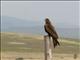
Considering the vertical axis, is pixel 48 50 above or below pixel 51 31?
below

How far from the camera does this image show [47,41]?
29.2ft

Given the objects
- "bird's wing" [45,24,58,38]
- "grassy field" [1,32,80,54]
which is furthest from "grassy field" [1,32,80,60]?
"bird's wing" [45,24,58,38]

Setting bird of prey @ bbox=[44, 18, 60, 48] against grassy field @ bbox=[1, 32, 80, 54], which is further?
grassy field @ bbox=[1, 32, 80, 54]

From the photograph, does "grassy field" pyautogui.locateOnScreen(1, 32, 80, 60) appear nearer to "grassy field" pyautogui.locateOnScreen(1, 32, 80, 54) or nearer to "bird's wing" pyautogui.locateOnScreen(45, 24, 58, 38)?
"grassy field" pyautogui.locateOnScreen(1, 32, 80, 54)

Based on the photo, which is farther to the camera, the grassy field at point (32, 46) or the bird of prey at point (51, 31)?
the grassy field at point (32, 46)

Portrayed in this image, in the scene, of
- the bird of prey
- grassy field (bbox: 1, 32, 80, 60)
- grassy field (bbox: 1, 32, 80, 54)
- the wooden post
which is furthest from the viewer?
grassy field (bbox: 1, 32, 80, 54)

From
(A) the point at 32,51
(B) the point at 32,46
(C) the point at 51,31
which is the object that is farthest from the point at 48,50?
(B) the point at 32,46

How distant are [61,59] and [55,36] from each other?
1449 cm

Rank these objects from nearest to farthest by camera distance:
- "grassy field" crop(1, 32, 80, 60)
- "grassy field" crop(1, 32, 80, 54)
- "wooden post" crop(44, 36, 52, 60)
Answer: "wooden post" crop(44, 36, 52, 60) < "grassy field" crop(1, 32, 80, 60) < "grassy field" crop(1, 32, 80, 54)

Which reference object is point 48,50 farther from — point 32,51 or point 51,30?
point 32,51

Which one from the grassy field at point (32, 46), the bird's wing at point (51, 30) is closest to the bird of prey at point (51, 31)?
the bird's wing at point (51, 30)

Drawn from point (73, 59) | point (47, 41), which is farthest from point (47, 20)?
point (73, 59)

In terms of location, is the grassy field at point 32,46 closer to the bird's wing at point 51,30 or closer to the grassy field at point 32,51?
the grassy field at point 32,51

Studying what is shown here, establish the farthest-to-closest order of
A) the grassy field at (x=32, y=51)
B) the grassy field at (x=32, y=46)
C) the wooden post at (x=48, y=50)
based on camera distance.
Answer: the grassy field at (x=32, y=46) < the grassy field at (x=32, y=51) < the wooden post at (x=48, y=50)
